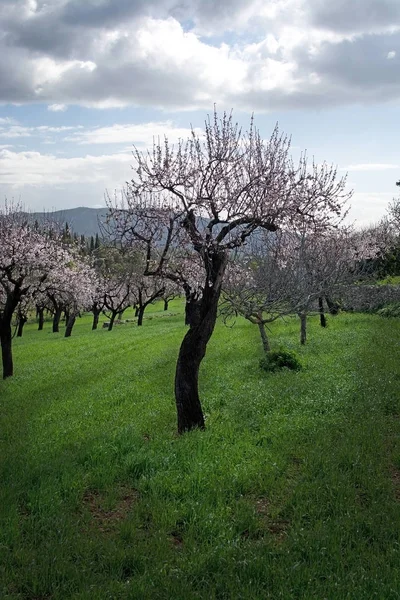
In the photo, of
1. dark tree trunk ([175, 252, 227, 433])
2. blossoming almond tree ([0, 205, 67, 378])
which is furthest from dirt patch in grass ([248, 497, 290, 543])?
blossoming almond tree ([0, 205, 67, 378])

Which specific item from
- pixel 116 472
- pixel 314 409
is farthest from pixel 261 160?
pixel 116 472

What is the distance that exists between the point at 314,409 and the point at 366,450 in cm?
324

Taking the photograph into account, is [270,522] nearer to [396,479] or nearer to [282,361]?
[396,479]

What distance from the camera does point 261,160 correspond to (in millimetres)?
13594

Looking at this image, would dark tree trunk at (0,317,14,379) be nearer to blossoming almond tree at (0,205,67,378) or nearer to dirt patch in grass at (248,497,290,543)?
blossoming almond tree at (0,205,67,378)

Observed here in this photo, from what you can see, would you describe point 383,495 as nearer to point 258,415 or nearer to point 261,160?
point 258,415

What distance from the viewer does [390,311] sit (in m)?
34.0

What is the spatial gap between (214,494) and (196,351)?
A: 4.70 meters

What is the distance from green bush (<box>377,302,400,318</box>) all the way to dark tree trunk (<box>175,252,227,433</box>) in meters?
24.3

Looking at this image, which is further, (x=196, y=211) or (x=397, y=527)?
(x=196, y=211)

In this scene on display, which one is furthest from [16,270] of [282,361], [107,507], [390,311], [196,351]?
[390,311]

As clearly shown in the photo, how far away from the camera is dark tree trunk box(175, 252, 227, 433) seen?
1238 centimetres

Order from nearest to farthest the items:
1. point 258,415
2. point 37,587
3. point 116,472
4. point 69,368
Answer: point 37,587 < point 116,472 < point 258,415 < point 69,368

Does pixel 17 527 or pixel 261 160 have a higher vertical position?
pixel 261 160
